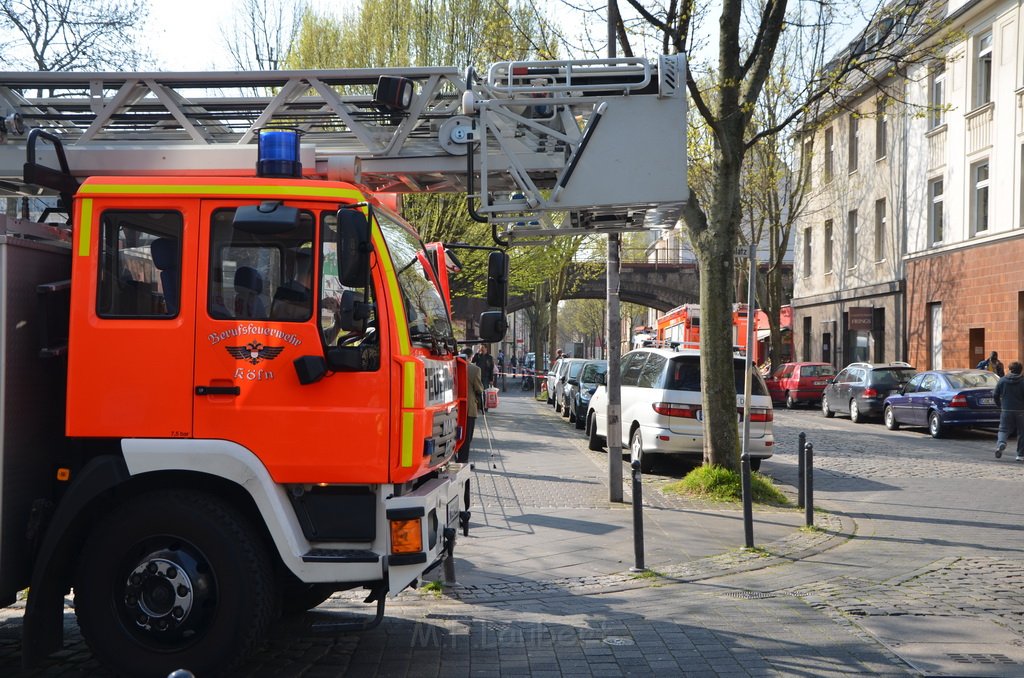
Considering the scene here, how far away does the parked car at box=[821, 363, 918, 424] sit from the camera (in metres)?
26.3

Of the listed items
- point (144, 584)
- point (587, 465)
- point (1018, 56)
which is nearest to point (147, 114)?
point (144, 584)

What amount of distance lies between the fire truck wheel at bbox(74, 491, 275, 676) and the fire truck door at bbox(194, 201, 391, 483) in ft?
1.33

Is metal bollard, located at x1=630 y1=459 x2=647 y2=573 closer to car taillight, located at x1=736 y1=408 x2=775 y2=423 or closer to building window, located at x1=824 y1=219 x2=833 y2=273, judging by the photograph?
car taillight, located at x1=736 y1=408 x2=775 y2=423

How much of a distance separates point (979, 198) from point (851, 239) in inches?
407

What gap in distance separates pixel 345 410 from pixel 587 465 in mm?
10687

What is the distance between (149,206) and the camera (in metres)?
5.39

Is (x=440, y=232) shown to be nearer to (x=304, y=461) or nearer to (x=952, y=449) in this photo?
(x=952, y=449)

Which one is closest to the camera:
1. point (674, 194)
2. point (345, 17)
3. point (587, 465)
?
point (674, 194)

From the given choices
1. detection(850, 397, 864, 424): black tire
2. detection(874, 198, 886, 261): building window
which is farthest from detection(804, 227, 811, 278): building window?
detection(850, 397, 864, 424): black tire

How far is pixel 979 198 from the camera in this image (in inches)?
1141

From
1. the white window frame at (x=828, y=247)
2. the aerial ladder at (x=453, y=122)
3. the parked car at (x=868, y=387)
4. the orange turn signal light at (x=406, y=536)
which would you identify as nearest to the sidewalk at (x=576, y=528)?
the orange turn signal light at (x=406, y=536)

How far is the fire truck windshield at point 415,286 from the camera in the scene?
573 centimetres

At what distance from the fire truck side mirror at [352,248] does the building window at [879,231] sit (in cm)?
3403

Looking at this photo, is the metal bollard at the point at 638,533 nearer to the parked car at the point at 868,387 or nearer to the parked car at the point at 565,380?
the parked car at the point at 565,380
